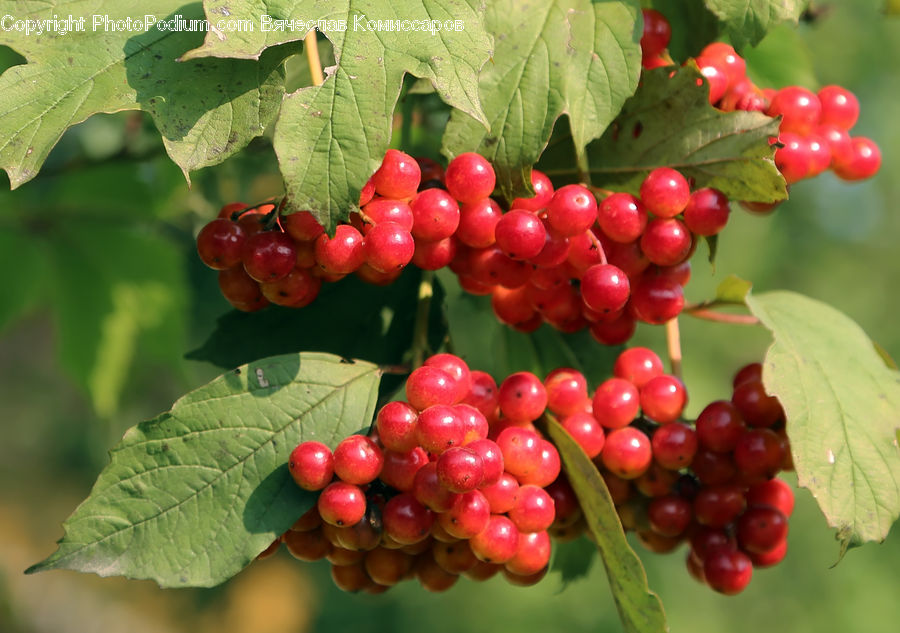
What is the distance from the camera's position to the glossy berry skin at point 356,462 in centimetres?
105

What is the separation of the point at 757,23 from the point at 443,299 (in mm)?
618

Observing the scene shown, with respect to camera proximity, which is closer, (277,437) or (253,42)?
(253,42)

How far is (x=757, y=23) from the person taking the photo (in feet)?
3.94

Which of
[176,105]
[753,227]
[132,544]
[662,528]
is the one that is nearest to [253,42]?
[176,105]

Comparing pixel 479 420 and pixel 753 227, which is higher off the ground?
pixel 479 420

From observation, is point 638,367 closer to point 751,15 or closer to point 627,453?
point 627,453

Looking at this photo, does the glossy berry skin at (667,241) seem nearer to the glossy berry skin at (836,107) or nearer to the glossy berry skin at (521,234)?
the glossy berry skin at (521,234)

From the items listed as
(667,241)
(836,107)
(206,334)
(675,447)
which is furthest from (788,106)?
(206,334)

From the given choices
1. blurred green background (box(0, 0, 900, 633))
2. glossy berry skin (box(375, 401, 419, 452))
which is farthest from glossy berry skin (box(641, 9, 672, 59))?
glossy berry skin (box(375, 401, 419, 452))

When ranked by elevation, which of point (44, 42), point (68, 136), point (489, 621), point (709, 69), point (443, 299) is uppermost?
point (44, 42)

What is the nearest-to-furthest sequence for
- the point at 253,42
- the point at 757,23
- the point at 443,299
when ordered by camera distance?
the point at 253,42, the point at 757,23, the point at 443,299

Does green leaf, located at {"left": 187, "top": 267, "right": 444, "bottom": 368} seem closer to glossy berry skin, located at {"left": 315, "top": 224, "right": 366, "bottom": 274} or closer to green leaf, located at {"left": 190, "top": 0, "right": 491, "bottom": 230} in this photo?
glossy berry skin, located at {"left": 315, "top": 224, "right": 366, "bottom": 274}

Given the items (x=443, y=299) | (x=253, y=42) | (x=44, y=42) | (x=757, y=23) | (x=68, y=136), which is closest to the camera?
(x=253, y=42)

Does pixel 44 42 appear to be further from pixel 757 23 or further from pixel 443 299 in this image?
pixel 757 23
